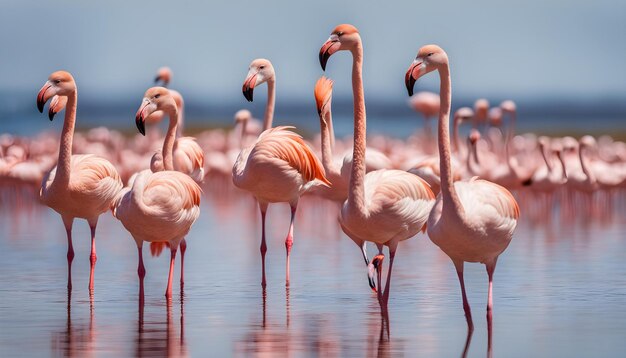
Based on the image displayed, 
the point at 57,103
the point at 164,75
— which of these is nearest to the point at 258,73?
the point at 57,103

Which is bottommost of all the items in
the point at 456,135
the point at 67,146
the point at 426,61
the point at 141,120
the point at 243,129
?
the point at 67,146

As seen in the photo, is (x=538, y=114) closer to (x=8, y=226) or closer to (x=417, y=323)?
(x=8, y=226)

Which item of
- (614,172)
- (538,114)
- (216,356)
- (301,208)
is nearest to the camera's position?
(216,356)

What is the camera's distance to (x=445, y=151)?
8.27 m

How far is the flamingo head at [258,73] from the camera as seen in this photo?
452 inches

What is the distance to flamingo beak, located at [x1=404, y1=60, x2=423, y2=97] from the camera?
8.17 metres

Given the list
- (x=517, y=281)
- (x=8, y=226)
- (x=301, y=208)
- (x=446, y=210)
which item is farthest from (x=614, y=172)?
(x=446, y=210)

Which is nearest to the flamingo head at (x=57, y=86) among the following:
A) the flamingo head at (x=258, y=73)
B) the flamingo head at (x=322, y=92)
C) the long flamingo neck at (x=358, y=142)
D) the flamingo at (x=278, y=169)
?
the flamingo at (x=278, y=169)

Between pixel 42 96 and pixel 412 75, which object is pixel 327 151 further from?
pixel 412 75

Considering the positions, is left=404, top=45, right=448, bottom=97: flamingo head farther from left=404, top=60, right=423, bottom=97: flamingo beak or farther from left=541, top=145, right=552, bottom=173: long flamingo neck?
left=541, top=145, right=552, bottom=173: long flamingo neck

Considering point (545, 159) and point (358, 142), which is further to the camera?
point (545, 159)

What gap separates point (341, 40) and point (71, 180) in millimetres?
2494

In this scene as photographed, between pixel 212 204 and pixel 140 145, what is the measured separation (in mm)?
10286

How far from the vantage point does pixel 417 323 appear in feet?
28.1
